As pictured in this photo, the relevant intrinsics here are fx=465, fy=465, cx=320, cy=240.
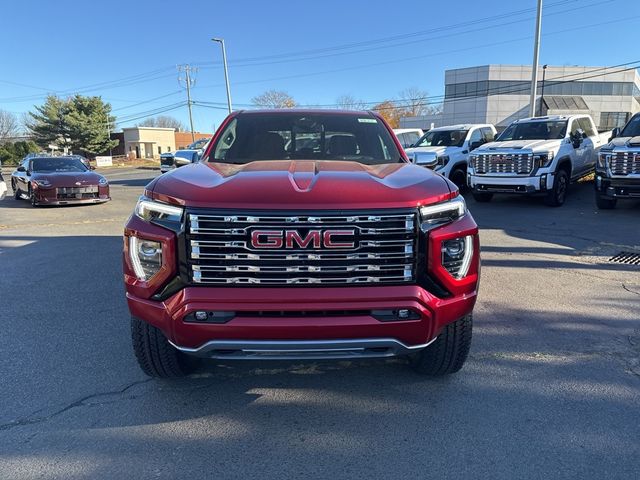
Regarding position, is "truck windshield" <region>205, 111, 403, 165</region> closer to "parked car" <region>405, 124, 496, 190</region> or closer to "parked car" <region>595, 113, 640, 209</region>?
"parked car" <region>595, 113, 640, 209</region>

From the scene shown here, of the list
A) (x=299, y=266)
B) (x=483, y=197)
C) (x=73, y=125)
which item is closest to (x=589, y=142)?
(x=483, y=197)

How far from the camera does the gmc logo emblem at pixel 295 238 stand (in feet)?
8.19

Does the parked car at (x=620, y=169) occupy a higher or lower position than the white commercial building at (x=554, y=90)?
lower

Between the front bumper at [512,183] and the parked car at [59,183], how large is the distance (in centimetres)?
1044

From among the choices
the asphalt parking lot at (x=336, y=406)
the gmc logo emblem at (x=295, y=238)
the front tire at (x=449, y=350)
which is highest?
the gmc logo emblem at (x=295, y=238)

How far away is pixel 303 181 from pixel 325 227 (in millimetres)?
410

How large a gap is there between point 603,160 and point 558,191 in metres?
1.43

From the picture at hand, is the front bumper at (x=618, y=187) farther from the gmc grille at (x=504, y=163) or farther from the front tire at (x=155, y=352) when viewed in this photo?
the front tire at (x=155, y=352)

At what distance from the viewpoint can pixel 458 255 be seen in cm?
269

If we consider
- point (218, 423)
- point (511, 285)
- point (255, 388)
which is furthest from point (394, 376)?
point (511, 285)

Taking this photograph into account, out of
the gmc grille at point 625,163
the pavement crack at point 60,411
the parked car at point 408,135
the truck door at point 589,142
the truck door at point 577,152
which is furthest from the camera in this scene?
the parked car at point 408,135

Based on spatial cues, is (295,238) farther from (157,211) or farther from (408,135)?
(408,135)

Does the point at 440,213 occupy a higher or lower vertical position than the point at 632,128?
lower

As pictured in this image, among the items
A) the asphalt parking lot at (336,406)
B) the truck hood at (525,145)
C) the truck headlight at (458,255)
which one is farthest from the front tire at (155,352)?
the truck hood at (525,145)
